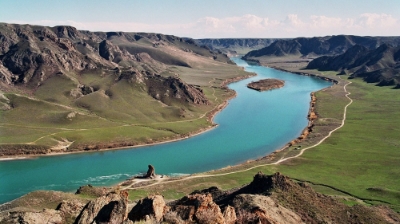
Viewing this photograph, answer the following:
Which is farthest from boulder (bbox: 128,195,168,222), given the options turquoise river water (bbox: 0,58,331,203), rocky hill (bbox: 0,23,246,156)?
rocky hill (bbox: 0,23,246,156)

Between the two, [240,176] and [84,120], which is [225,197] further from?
[84,120]

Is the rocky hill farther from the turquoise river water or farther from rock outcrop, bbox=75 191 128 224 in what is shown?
rock outcrop, bbox=75 191 128 224

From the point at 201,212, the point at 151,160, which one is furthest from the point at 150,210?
the point at 151,160

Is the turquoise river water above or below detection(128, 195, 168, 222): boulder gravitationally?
below

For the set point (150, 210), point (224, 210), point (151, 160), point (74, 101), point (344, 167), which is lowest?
point (151, 160)

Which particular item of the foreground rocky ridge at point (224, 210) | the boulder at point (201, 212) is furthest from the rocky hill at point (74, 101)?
the boulder at point (201, 212)

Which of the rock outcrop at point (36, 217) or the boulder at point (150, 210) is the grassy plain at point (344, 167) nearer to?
the rock outcrop at point (36, 217)

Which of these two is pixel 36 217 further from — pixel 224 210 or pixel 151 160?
pixel 151 160

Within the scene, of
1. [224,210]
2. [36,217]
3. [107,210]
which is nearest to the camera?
[107,210]

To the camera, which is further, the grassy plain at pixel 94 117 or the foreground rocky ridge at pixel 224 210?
the grassy plain at pixel 94 117
